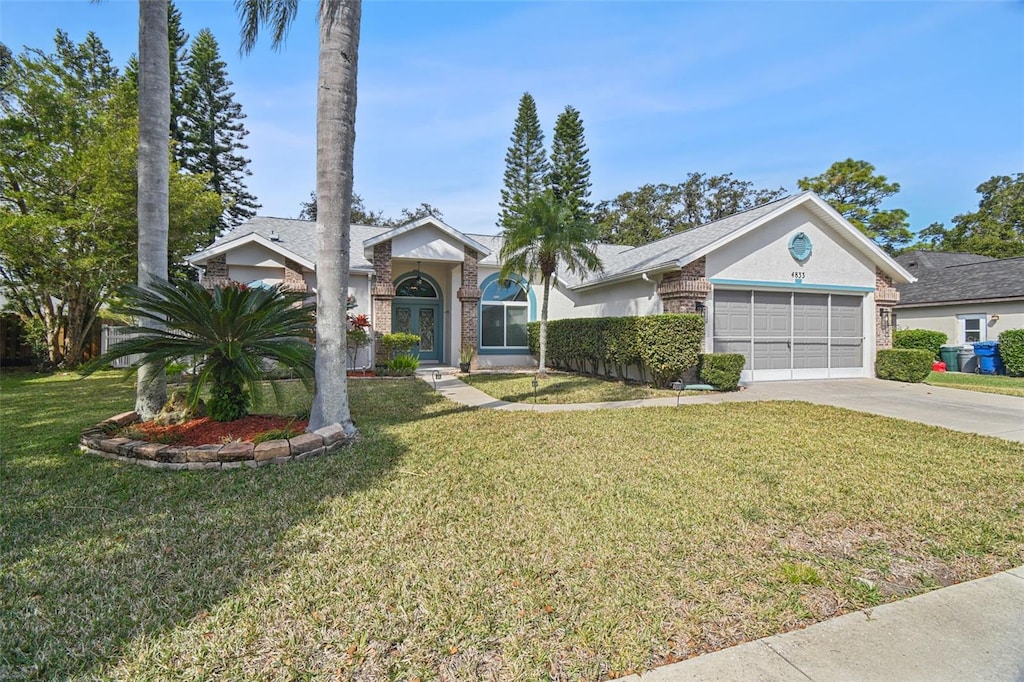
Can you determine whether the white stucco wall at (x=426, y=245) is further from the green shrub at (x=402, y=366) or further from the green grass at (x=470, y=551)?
the green grass at (x=470, y=551)


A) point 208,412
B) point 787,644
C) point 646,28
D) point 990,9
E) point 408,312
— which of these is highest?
point 646,28

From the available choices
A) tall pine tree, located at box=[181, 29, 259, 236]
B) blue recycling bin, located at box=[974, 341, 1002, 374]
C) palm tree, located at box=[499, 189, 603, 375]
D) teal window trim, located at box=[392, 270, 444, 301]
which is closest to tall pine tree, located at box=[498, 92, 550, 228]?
teal window trim, located at box=[392, 270, 444, 301]

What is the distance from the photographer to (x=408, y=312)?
16812 millimetres

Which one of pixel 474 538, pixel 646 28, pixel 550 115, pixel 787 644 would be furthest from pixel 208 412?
pixel 550 115

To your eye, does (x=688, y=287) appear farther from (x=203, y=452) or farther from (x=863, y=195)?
(x=863, y=195)

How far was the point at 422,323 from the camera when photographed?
55.9 feet

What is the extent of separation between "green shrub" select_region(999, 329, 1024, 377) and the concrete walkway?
602cm

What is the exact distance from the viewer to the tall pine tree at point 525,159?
97.2 feet

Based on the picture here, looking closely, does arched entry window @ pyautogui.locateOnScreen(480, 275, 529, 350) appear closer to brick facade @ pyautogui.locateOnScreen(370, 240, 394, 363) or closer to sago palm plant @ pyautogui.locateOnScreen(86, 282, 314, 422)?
brick facade @ pyautogui.locateOnScreen(370, 240, 394, 363)

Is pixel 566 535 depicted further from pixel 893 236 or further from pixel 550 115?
pixel 893 236

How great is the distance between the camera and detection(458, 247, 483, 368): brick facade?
15312 mm

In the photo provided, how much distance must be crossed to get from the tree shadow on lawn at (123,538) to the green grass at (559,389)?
466cm

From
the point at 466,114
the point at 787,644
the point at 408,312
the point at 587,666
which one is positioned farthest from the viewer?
the point at 408,312

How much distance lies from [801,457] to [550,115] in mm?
28800
